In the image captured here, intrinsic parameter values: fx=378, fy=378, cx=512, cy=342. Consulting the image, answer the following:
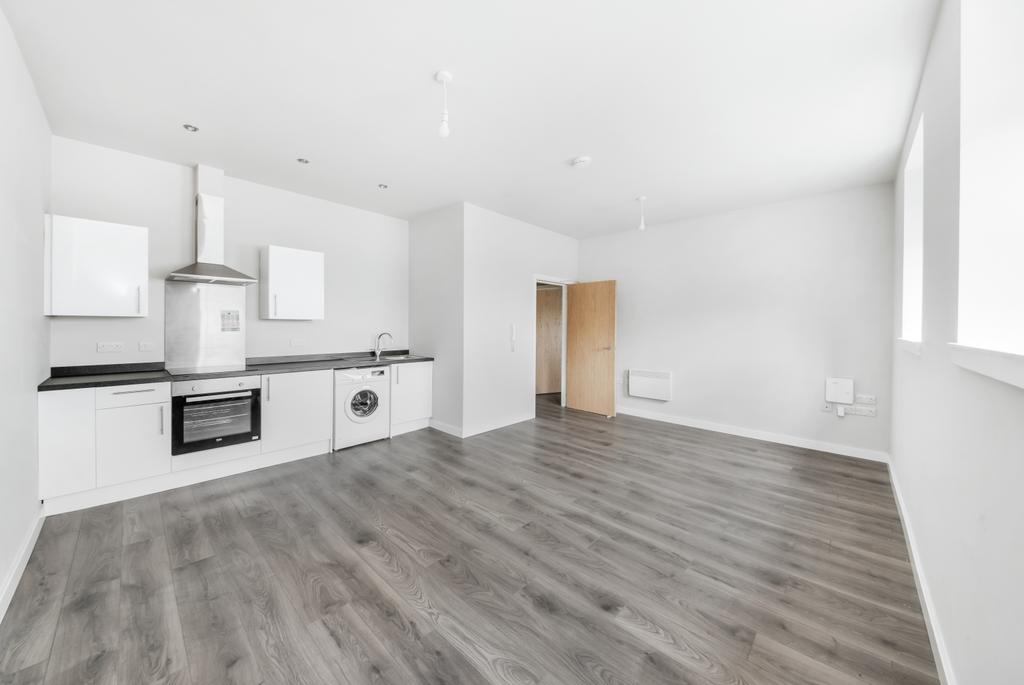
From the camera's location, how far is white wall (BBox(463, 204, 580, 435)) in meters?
4.56

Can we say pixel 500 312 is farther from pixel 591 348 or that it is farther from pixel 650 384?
pixel 650 384

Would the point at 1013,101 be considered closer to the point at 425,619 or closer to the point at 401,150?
the point at 425,619

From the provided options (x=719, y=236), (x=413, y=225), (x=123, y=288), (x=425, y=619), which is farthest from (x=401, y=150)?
(x=719, y=236)

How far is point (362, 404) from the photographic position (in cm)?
420

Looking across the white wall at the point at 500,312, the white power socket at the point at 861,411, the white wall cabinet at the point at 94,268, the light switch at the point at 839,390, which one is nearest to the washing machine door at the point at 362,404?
the white wall at the point at 500,312

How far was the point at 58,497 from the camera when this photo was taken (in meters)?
2.61

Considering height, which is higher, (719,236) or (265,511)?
(719,236)

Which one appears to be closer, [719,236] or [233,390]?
[233,390]

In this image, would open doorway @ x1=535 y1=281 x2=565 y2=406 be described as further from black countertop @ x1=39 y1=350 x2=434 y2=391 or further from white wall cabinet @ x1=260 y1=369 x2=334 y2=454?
white wall cabinet @ x1=260 y1=369 x2=334 y2=454

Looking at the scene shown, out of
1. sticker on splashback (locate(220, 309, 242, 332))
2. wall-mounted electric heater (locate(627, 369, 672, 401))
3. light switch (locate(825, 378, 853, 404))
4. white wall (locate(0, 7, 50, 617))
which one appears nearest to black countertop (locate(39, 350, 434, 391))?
white wall (locate(0, 7, 50, 617))

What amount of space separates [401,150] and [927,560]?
4.19 m

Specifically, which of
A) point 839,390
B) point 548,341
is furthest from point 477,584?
point 548,341

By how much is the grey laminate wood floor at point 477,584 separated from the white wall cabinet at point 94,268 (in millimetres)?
1517

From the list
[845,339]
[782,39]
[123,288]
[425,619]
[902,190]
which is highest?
[782,39]
